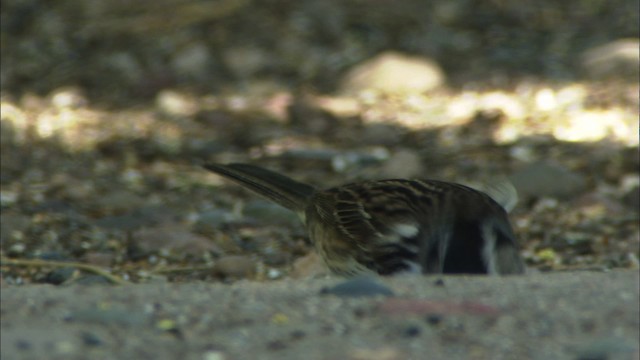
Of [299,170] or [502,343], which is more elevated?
[299,170]

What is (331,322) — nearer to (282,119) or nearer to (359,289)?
(359,289)

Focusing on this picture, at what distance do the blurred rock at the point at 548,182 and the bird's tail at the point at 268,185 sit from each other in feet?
4.49

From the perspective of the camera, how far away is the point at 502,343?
9.41 ft

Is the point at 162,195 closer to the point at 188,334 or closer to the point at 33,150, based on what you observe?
the point at 33,150

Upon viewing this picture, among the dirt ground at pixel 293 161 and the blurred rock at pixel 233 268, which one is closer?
the dirt ground at pixel 293 161

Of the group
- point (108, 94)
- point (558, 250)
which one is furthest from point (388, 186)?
point (108, 94)

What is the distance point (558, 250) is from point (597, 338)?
2395 millimetres

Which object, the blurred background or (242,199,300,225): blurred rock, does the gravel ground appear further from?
(242,199,300,225): blurred rock

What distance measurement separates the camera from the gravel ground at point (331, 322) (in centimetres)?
279

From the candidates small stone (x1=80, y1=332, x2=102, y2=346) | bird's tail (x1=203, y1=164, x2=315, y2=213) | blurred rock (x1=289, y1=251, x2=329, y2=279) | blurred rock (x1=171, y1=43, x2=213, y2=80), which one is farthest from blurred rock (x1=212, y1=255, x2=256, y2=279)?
blurred rock (x1=171, y1=43, x2=213, y2=80)

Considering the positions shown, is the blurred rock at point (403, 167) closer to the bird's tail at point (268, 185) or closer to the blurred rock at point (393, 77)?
the blurred rock at point (393, 77)

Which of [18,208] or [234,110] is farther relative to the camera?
[234,110]

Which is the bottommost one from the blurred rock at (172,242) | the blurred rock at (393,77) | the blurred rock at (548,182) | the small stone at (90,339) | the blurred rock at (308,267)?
the small stone at (90,339)

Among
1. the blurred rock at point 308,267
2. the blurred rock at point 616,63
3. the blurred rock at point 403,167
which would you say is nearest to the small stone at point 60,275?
the blurred rock at point 308,267
